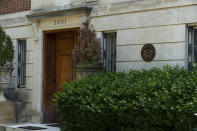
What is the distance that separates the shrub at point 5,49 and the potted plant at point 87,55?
283cm

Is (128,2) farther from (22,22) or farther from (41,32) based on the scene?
(22,22)

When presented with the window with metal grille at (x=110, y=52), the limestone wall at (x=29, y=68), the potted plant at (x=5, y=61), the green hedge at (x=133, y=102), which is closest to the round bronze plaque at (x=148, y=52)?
the green hedge at (x=133, y=102)

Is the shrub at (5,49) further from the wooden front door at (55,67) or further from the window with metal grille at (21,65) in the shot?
the wooden front door at (55,67)

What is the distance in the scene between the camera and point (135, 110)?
6746 millimetres

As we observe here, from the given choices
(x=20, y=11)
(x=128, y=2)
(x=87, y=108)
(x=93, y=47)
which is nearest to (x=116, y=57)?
(x=93, y=47)

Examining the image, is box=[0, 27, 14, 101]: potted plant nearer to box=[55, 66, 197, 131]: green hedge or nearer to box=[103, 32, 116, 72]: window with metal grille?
box=[103, 32, 116, 72]: window with metal grille

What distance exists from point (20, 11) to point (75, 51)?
363 centimetres

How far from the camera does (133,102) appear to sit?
267 inches

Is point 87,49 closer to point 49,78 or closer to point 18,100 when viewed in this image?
point 49,78

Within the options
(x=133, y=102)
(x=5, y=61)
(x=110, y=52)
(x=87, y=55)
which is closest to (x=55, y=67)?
(x=5, y=61)

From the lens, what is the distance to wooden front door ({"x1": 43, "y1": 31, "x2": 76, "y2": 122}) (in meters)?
11.5

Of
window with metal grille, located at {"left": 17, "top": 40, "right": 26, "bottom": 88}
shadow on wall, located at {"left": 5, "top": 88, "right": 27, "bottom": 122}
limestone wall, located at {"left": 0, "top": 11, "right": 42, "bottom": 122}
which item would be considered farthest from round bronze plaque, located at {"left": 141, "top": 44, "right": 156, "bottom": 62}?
window with metal grille, located at {"left": 17, "top": 40, "right": 26, "bottom": 88}

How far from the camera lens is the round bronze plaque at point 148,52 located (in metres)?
8.89

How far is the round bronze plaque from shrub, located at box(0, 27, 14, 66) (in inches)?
174
